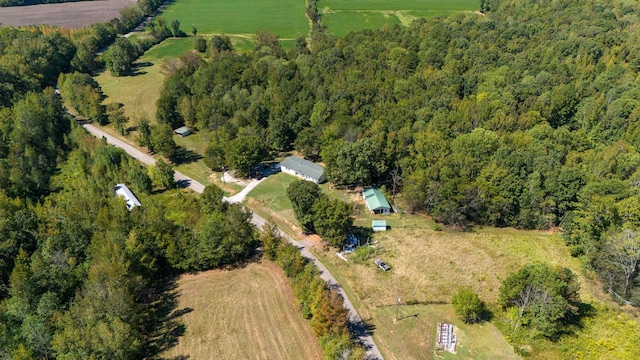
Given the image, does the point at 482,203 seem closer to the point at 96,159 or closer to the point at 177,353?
the point at 177,353

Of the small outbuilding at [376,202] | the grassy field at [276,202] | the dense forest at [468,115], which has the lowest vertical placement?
the grassy field at [276,202]

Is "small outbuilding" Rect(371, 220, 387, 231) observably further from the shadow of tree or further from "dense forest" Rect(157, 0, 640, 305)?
the shadow of tree

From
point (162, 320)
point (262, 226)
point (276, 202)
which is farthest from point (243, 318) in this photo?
point (276, 202)

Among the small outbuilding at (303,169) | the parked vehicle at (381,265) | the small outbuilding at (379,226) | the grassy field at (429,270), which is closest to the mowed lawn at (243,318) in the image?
the grassy field at (429,270)

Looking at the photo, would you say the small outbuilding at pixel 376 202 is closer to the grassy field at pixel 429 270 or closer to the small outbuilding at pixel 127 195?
the grassy field at pixel 429 270

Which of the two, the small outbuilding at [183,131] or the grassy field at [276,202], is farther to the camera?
the small outbuilding at [183,131]

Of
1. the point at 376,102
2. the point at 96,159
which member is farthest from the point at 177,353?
the point at 376,102
